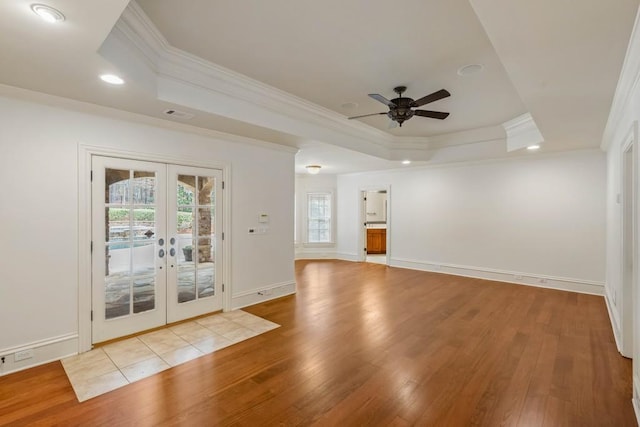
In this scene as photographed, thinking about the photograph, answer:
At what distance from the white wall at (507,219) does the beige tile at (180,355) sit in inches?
227

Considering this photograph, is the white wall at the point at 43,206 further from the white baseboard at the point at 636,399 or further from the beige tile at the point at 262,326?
the white baseboard at the point at 636,399

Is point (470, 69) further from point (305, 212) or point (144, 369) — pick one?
point (305, 212)

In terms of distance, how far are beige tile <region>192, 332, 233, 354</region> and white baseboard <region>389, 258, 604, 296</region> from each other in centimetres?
538

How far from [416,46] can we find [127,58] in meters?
2.51

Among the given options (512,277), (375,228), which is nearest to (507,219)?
(512,277)

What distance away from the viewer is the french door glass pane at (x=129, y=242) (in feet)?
11.2

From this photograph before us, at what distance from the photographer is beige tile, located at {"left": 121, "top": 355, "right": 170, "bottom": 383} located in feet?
8.90

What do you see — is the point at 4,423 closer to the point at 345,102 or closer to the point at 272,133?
the point at 272,133

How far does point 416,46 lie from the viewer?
279cm

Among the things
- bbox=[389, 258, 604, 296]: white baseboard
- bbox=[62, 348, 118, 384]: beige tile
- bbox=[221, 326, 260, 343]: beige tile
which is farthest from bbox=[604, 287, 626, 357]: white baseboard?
bbox=[62, 348, 118, 384]: beige tile

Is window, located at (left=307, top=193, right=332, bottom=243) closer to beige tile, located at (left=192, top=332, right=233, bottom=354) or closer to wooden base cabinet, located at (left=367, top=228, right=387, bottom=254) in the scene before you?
wooden base cabinet, located at (left=367, top=228, right=387, bottom=254)

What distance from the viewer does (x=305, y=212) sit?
30.0 feet

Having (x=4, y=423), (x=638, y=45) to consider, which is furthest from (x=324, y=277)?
(x=638, y=45)

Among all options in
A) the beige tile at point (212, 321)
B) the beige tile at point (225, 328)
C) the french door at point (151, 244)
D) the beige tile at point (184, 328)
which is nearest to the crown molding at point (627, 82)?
the french door at point (151, 244)
